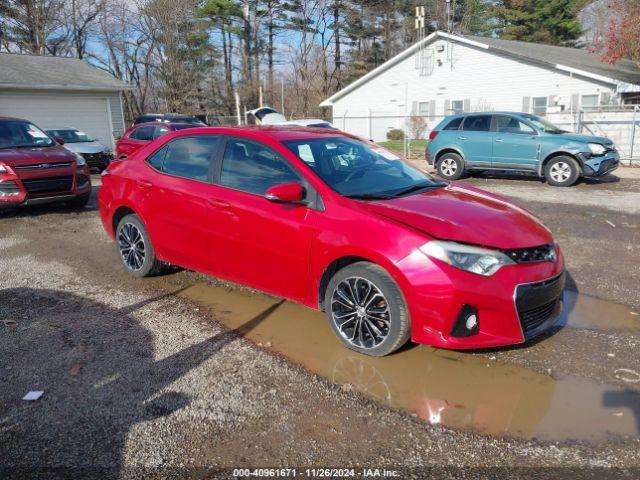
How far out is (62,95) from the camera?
74.2 feet

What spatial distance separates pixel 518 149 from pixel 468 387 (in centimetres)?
1018

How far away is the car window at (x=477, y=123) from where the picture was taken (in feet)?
42.7

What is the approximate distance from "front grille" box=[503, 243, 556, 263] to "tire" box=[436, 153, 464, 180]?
9.83 metres

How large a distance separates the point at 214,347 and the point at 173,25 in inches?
1745

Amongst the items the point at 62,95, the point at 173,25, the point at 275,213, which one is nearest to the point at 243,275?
the point at 275,213

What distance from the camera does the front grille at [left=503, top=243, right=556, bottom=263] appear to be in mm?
3570

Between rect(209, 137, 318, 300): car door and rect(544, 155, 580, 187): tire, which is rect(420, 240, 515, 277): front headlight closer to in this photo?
rect(209, 137, 318, 300): car door

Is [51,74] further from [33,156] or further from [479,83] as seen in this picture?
[479,83]

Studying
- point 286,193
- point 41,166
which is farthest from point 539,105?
point 286,193

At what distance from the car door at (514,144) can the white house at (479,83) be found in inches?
374

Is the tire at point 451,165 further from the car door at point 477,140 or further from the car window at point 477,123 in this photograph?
the car window at point 477,123

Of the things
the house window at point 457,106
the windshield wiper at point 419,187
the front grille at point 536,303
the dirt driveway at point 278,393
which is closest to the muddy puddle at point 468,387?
the dirt driveway at point 278,393

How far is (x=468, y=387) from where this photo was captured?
3.48 metres

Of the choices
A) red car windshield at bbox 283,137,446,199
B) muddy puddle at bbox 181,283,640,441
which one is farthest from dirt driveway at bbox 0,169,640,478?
red car windshield at bbox 283,137,446,199
